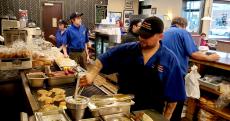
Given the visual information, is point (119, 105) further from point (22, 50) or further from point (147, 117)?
point (22, 50)

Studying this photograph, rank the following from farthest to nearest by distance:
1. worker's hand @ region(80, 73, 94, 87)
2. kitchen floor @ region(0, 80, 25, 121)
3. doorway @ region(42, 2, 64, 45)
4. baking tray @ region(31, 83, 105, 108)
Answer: doorway @ region(42, 2, 64, 45)
kitchen floor @ region(0, 80, 25, 121)
baking tray @ region(31, 83, 105, 108)
worker's hand @ region(80, 73, 94, 87)

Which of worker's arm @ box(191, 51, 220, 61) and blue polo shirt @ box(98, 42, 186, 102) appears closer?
blue polo shirt @ box(98, 42, 186, 102)

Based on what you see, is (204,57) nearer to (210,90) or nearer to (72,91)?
(210,90)

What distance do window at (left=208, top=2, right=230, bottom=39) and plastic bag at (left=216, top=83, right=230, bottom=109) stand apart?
6145 millimetres

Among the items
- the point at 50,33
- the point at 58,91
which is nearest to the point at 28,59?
the point at 58,91

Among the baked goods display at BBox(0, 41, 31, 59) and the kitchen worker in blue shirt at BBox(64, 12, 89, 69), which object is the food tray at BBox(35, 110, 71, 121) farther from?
the kitchen worker in blue shirt at BBox(64, 12, 89, 69)

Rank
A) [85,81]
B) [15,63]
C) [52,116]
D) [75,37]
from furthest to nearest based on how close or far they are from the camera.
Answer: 1. [75,37]
2. [15,63]
3. [85,81]
4. [52,116]

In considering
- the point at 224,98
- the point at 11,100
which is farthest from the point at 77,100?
the point at 224,98

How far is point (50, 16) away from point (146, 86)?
26.6 ft

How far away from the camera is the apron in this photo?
184cm

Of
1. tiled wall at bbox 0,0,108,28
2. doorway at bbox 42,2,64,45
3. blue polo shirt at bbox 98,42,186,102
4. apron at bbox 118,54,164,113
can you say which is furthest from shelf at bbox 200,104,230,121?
tiled wall at bbox 0,0,108,28

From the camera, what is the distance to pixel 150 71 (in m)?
1.83

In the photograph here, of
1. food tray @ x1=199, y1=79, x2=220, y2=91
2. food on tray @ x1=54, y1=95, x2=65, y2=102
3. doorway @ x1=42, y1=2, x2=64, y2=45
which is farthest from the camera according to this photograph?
doorway @ x1=42, y1=2, x2=64, y2=45

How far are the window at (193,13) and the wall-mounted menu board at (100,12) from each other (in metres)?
3.31
